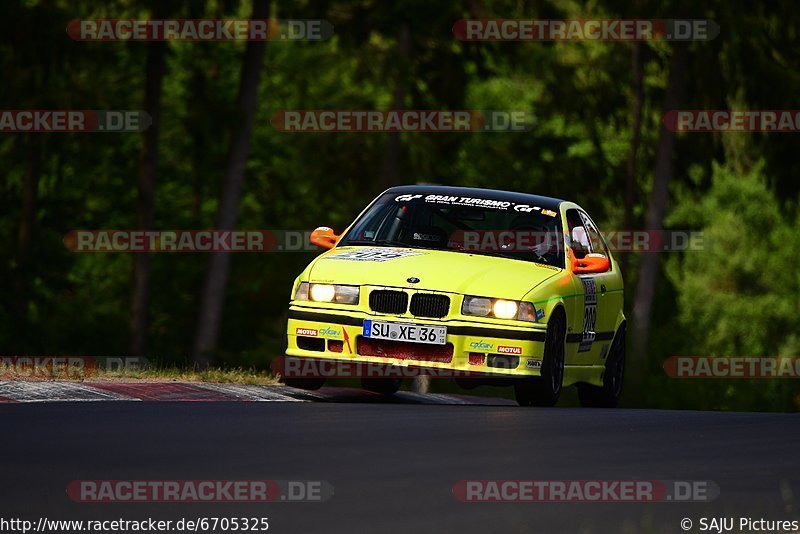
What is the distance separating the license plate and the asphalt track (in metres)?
0.50

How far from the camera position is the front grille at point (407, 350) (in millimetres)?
13039

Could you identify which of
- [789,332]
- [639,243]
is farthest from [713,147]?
[789,332]

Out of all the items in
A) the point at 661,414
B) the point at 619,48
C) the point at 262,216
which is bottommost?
the point at 661,414

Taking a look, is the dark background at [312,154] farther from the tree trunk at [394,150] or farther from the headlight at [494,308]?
the headlight at [494,308]

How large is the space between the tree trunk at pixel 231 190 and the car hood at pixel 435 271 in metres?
17.4

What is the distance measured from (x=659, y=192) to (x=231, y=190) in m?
7.88

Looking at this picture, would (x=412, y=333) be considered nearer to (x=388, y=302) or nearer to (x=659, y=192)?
(x=388, y=302)

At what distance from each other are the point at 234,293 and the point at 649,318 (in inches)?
545

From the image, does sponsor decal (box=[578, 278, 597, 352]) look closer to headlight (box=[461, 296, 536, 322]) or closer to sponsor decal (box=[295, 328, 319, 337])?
headlight (box=[461, 296, 536, 322])

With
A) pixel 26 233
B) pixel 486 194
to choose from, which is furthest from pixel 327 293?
pixel 26 233

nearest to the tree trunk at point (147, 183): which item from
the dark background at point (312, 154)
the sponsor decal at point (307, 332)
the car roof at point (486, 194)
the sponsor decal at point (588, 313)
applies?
the dark background at point (312, 154)

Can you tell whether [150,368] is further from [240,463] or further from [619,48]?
[619,48]

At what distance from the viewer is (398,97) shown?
38750 millimetres

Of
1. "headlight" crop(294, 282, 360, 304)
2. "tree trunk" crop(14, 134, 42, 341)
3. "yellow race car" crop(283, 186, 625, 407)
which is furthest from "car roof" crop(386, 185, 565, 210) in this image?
"tree trunk" crop(14, 134, 42, 341)
